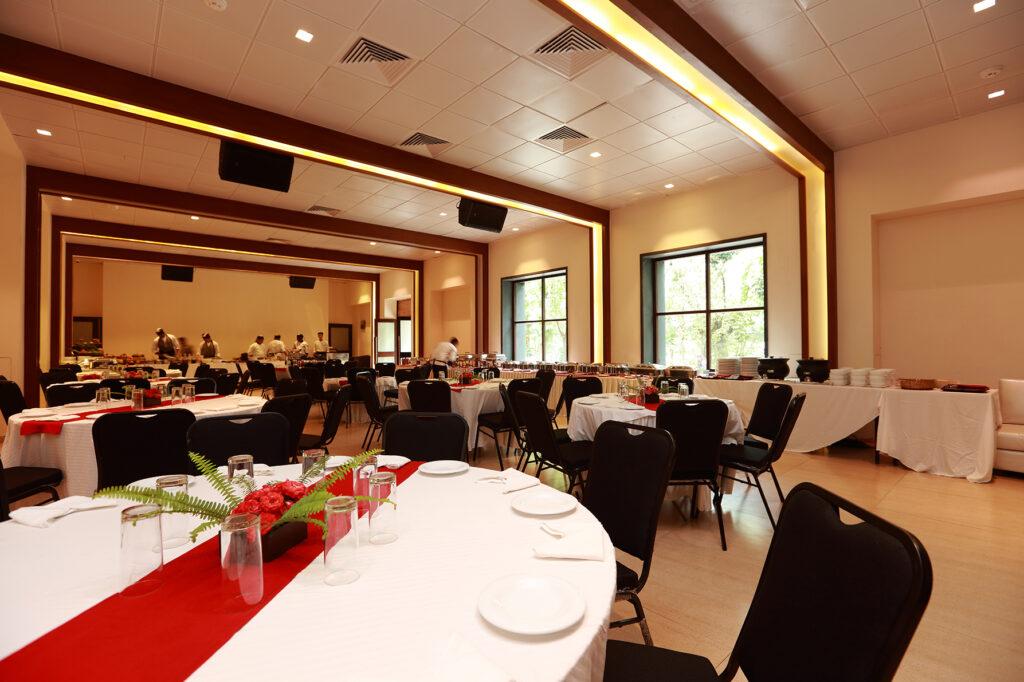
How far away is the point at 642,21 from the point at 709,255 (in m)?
5.02

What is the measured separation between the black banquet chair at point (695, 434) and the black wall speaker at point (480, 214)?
16.9 ft

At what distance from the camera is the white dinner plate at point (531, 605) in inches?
36.1

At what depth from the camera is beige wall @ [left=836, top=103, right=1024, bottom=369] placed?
5.09 metres

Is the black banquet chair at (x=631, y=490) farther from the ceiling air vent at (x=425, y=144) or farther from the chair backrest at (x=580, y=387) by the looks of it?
the ceiling air vent at (x=425, y=144)

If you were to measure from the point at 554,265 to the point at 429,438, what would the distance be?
300 inches

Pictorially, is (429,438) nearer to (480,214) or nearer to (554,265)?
(480,214)

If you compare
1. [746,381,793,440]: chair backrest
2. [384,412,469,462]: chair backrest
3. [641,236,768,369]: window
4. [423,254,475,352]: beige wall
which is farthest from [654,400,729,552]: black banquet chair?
[423,254,475,352]: beige wall

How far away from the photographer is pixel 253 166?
5289mm

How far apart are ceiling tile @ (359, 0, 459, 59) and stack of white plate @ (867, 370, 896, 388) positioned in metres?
5.31

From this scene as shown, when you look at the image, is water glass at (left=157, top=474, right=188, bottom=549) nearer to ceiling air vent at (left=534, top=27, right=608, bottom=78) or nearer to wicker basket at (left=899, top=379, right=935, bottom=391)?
ceiling air vent at (left=534, top=27, right=608, bottom=78)

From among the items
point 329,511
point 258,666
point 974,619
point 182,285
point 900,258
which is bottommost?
point 974,619

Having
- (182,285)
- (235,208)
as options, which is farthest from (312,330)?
(235,208)

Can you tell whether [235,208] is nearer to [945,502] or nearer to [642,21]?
[642,21]

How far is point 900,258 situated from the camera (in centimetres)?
606
